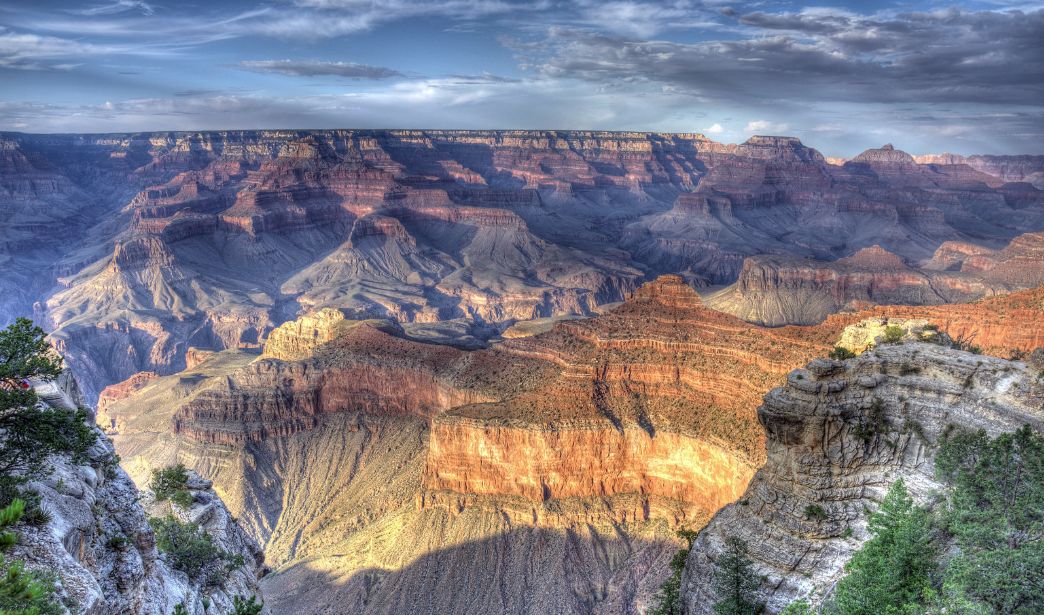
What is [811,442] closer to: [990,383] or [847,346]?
[990,383]

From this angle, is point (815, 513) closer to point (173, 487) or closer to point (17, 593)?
point (17, 593)

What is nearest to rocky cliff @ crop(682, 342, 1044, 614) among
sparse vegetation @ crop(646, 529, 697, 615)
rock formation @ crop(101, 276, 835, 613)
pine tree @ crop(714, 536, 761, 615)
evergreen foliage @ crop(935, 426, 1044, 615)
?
pine tree @ crop(714, 536, 761, 615)

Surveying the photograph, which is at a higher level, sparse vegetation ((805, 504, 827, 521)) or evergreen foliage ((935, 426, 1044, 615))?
evergreen foliage ((935, 426, 1044, 615))

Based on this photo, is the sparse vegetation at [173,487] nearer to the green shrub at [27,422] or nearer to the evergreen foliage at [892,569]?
the green shrub at [27,422]

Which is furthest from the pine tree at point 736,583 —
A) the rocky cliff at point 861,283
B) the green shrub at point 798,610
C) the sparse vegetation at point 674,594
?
the rocky cliff at point 861,283

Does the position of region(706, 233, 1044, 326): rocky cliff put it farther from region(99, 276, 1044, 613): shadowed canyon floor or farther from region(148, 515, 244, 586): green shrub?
region(148, 515, 244, 586): green shrub

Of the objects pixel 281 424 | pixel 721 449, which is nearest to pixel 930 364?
pixel 721 449
